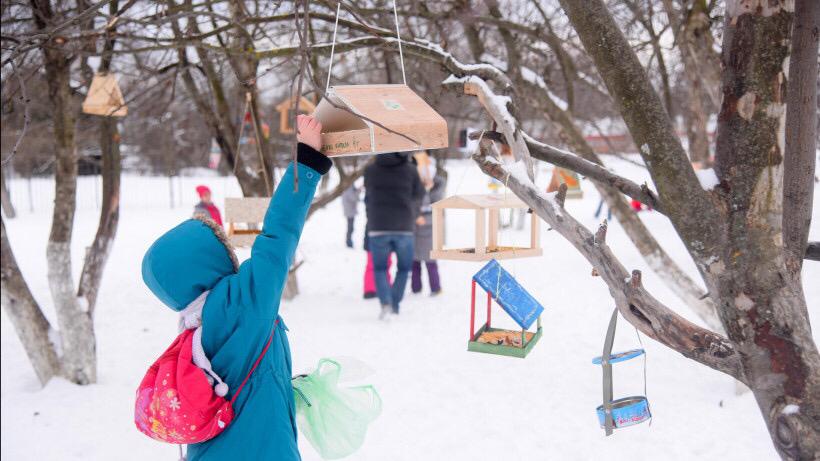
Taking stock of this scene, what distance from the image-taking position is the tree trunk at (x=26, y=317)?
17.6 feet

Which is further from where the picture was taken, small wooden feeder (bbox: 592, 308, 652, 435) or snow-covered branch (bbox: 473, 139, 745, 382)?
small wooden feeder (bbox: 592, 308, 652, 435)

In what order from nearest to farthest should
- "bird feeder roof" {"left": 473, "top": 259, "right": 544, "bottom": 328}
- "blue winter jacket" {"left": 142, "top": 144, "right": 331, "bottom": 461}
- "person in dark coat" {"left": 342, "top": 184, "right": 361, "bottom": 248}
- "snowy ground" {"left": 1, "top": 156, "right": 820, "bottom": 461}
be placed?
"blue winter jacket" {"left": 142, "top": 144, "right": 331, "bottom": 461}
"bird feeder roof" {"left": 473, "top": 259, "right": 544, "bottom": 328}
"snowy ground" {"left": 1, "top": 156, "right": 820, "bottom": 461}
"person in dark coat" {"left": 342, "top": 184, "right": 361, "bottom": 248}

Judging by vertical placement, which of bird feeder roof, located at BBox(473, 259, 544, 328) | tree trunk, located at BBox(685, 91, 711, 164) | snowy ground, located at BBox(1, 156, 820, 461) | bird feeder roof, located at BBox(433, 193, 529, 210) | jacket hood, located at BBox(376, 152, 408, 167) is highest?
tree trunk, located at BBox(685, 91, 711, 164)

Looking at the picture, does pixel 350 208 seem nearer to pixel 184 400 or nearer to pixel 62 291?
pixel 62 291

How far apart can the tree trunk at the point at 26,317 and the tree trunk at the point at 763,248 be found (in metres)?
5.45

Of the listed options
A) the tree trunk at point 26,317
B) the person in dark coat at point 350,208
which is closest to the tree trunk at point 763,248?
the tree trunk at point 26,317

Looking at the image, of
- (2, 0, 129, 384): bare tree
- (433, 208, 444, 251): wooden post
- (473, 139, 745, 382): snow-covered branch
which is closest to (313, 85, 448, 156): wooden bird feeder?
(473, 139, 745, 382): snow-covered branch

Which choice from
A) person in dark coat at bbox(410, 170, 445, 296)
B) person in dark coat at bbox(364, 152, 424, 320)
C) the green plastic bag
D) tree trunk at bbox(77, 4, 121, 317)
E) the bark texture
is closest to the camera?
the bark texture

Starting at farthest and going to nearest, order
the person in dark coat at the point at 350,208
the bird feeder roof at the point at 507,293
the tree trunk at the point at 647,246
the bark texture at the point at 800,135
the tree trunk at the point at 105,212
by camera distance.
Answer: the person in dark coat at the point at 350,208, the tree trunk at the point at 105,212, the tree trunk at the point at 647,246, the bird feeder roof at the point at 507,293, the bark texture at the point at 800,135

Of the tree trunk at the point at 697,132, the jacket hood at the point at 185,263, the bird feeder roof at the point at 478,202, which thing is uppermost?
the tree trunk at the point at 697,132

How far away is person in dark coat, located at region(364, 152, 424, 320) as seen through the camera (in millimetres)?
6586

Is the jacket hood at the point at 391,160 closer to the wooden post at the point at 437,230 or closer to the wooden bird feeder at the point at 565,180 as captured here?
the wooden bird feeder at the point at 565,180

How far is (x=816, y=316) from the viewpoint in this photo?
4402 millimetres

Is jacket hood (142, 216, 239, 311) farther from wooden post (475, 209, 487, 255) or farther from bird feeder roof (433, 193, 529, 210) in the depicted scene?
wooden post (475, 209, 487, 255)
